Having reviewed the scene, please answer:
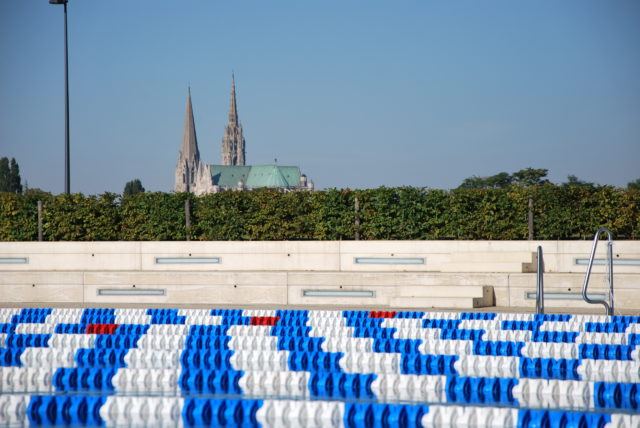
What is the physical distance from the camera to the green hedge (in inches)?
812

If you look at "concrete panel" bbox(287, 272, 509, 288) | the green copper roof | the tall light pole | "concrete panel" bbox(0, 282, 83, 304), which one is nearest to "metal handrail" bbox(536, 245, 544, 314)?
"concrete panel" bbox(287, 272, 509, 288)

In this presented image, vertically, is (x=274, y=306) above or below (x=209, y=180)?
below

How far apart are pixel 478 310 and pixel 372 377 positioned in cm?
688

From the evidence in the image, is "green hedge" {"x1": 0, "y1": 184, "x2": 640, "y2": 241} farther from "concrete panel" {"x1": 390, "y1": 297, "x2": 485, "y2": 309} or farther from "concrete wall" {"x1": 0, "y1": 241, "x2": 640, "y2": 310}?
"concrete panel" {"x1": 390, "y1": 297, "x2": 485, "y2": 309}

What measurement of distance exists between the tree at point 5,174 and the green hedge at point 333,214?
113667 mm

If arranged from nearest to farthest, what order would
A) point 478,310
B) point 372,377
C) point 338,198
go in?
point 372,377 → point 478,310 → point 338,198

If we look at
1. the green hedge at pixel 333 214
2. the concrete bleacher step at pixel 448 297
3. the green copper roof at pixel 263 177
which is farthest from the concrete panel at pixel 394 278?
the green copper roof at pixel 263 177

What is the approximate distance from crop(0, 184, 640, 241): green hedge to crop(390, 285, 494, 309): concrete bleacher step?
3.96 meters

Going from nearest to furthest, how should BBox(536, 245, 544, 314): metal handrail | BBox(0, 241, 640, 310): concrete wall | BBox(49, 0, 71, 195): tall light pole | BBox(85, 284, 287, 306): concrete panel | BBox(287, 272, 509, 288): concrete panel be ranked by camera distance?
BBox(536, 245, 544, 314): metal handrail
BBox(0, 241, 640, 310): concrete wall
BBox(287, 272, 509, 288): concrete panel
BBox(85, 284, 287, 306): concrete panel
BBox(49, 0, 71, 195): tall light pole

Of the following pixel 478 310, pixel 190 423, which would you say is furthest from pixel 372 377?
pixel 478 310

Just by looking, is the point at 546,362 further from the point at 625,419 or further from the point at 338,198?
the point at 338,198

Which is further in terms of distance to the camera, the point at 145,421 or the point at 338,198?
the point at 338,198

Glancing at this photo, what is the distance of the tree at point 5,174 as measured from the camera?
5192 inches

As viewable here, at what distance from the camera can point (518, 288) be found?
17.3 m
